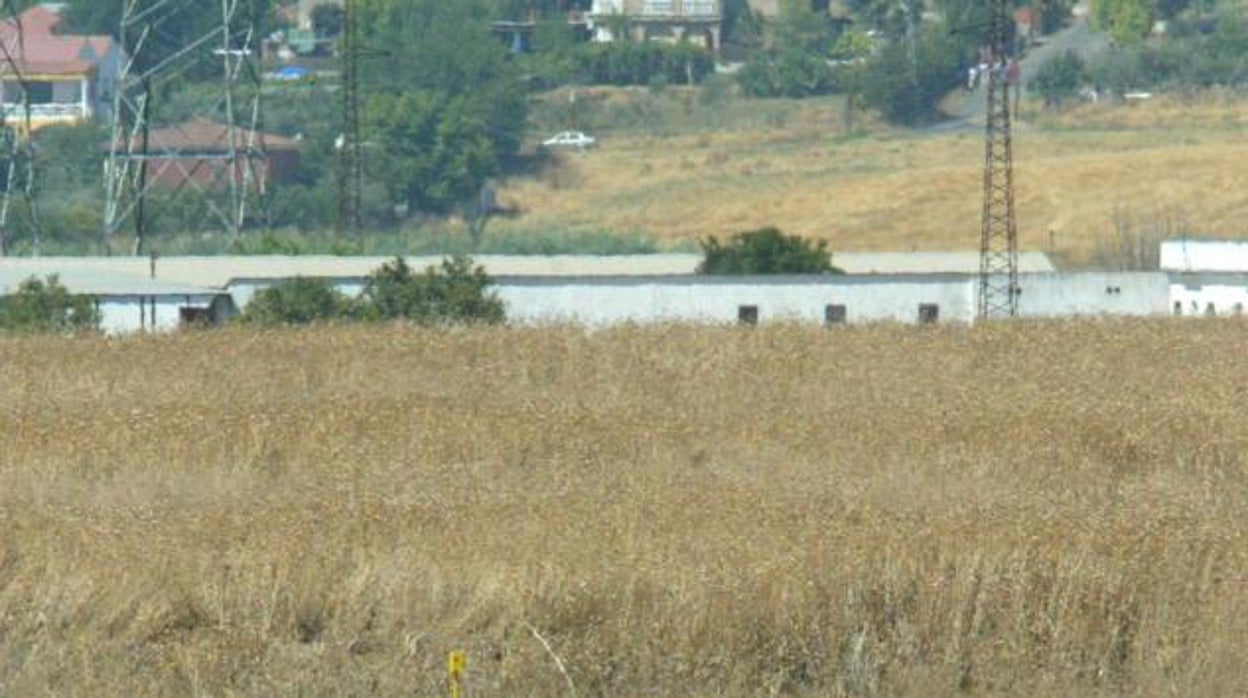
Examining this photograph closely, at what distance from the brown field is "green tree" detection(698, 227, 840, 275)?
2735cm

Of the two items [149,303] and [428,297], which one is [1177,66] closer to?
[428,297]

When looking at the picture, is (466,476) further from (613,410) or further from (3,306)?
(3,306)

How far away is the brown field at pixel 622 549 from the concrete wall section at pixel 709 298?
2240 centimetres

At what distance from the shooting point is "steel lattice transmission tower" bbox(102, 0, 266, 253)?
63.2m

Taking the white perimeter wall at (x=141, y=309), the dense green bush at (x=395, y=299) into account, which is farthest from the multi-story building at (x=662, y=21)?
the white perimeter wall at (x=141, y=309)

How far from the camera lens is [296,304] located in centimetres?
4584

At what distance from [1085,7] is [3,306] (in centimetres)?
9354

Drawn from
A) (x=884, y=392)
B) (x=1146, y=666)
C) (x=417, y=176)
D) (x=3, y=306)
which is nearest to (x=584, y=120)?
(x=417, y=176)

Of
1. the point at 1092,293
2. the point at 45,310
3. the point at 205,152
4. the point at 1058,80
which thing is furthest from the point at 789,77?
the point at 45,310

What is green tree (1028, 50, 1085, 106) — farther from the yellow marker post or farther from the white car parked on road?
the yellow marker post

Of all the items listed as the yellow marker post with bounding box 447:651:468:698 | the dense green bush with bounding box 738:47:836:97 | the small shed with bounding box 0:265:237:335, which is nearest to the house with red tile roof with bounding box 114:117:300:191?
the dense green bush with bounding box 738:47:836:97

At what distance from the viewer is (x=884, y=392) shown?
30422mm

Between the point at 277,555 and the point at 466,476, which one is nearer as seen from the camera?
the point at 277,555

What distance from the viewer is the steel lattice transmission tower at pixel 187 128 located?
63.2 metres
